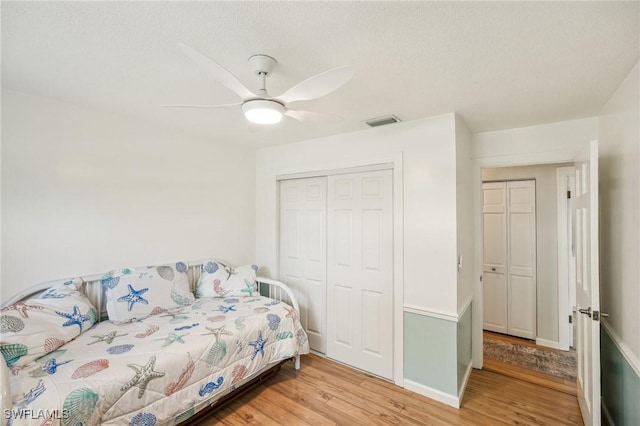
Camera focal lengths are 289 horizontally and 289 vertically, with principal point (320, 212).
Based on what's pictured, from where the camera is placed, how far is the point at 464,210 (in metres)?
2.55

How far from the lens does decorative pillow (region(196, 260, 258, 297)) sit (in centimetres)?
287

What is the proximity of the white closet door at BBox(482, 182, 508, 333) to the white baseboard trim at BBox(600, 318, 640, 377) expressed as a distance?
1.62 meters

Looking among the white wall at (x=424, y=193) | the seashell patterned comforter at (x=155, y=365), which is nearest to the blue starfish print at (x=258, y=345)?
the seashell patterned comforter at (x=155, y=365)

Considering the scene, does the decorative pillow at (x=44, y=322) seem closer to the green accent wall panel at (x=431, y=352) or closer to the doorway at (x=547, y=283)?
the green accent wall panel at (x=431, y=352)

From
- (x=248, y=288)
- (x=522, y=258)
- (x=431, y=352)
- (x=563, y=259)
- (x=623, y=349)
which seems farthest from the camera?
(x=522, y=258)

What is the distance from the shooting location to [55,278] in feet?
7.02

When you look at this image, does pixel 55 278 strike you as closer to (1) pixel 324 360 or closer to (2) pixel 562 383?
(1) pixel 324 360

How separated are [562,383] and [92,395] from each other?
3527mm

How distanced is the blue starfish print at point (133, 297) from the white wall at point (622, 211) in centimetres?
319

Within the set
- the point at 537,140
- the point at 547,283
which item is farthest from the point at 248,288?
the point at 547,283

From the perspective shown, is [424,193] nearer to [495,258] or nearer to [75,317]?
[495,258]

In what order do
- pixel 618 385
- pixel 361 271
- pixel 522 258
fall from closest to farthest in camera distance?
1. pixel 618 385
2. pixel 361 271
3. pixel 522 258

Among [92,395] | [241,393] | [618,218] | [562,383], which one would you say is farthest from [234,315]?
[562,383]

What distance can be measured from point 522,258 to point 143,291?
4069mm
